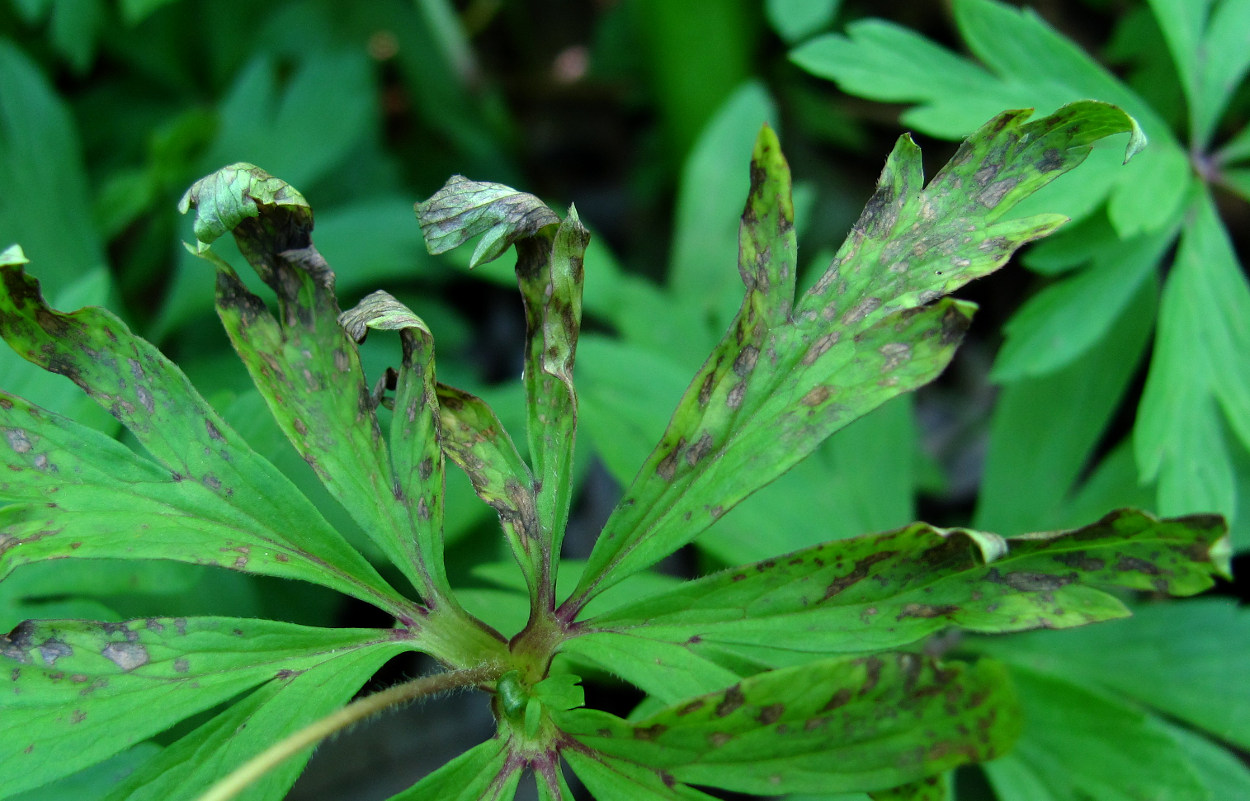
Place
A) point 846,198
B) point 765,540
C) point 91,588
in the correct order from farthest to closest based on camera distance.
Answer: point 846,198 < point 765,540 < point 91,588

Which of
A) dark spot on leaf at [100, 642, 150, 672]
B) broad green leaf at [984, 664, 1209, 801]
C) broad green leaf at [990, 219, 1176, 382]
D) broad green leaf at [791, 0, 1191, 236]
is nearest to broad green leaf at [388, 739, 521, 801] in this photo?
dark spot on leaf at [100, 642, 150, 672]

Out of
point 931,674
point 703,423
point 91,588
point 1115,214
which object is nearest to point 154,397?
point 91,588

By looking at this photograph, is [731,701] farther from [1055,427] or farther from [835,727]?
[1055,427]

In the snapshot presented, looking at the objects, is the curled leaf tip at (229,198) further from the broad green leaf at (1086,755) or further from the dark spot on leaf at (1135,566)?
the broad green leaf at (1086,755)

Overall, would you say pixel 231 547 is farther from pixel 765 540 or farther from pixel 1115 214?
pixel 1115 214

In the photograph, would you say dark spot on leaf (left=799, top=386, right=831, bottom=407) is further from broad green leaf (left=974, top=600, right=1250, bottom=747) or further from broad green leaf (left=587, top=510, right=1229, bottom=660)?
broad green leaf (left=974, top=600, right=1250, bottom=747)

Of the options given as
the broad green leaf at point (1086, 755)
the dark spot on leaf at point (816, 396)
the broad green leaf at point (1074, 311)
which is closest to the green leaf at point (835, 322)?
the dark spot on leaf at point (816, 396)

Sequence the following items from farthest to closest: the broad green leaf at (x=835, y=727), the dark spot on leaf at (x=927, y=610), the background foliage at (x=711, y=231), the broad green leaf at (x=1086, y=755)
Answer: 1. the background foliage at (x=711, y=231)
2. the broad green leaf at (x=1086, y=755)
3. the dark spot on leaf at (x=927, y=610)
4. the broad green leaf at (x=835, y=727)
